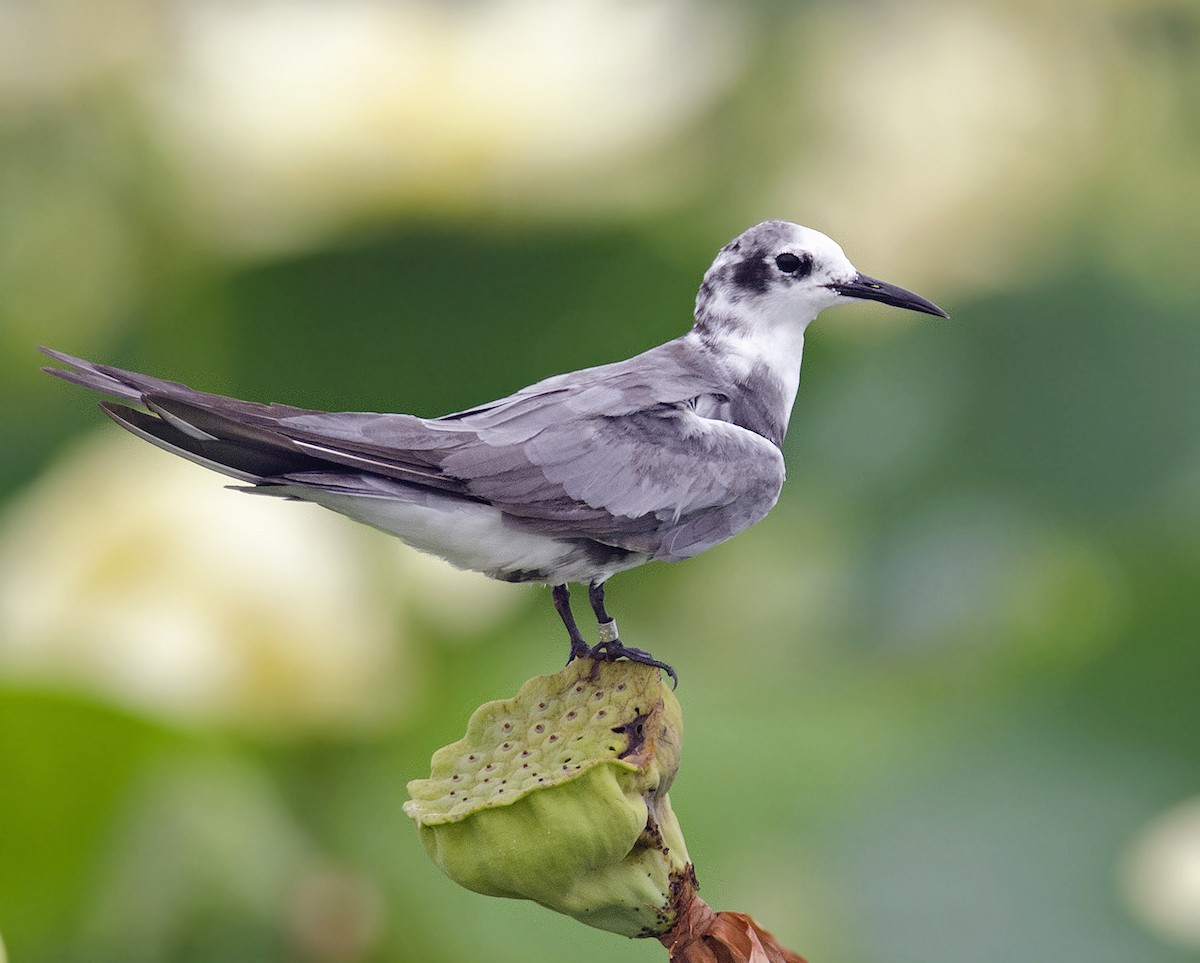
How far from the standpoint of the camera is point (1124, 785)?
2.49 m

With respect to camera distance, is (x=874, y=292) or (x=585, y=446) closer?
(x=585, y=446)

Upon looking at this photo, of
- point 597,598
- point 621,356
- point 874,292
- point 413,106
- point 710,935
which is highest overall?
point 413,106

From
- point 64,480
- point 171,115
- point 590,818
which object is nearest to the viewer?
point 590,818

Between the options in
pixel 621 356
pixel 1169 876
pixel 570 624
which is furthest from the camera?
pixel 621 356

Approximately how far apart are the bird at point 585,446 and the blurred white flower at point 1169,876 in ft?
3.02

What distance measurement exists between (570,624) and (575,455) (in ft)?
0.46

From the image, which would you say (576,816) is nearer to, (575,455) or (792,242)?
(575,455)

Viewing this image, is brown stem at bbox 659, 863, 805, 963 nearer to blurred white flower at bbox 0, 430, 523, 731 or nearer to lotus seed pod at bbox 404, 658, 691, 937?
lotus seed pod at bbox 404, 658, 691, 937

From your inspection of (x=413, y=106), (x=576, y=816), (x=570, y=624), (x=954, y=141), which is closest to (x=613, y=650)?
(x=570, y=624)

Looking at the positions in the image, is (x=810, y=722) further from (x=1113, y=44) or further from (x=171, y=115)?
(x=1113, y=44)

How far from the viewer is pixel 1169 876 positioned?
6.52 feet

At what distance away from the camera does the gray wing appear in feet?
3.66

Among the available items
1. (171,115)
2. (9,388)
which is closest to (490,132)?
(171,115)

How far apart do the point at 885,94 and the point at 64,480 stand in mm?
1949
